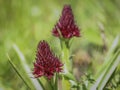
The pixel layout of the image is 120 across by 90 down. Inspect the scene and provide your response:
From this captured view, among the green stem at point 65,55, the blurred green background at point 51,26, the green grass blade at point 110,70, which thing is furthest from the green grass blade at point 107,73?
Result: the blurred green background at point 51,26

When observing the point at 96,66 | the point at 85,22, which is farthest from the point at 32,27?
the point at 96,66

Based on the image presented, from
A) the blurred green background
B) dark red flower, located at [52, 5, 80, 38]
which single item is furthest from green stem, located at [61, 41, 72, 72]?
the blurred green background

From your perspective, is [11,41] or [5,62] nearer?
[5,62]

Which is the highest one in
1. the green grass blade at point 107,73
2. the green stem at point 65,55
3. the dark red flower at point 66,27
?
the dark red flower at point 66,27

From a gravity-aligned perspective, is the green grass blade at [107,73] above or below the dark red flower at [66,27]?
below

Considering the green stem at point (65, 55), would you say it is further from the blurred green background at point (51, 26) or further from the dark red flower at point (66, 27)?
the blurred green background at point (51, 26)

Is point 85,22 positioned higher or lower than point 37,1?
lower

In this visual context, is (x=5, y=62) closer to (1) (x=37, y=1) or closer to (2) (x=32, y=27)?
(2) (x=32, y=27)
